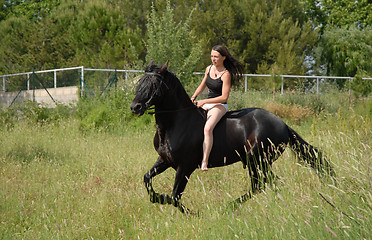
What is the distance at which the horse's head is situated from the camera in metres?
4.41

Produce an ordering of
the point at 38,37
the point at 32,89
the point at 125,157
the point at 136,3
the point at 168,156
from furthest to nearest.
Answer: the point at 136,3
the point at 38,37
the point at 32,89
the point at 125,157
the point at 168,156

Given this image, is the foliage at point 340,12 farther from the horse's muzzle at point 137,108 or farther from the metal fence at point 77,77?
the horse's muzzle at point 137,108

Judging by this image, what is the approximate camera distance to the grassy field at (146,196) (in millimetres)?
3330

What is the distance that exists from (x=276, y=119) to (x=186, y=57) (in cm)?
985

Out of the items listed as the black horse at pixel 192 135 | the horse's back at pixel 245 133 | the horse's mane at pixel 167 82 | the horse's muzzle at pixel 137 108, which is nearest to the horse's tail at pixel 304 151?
the black horse at pixel 192 135

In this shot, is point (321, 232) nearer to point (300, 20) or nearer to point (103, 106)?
point (103, 106)

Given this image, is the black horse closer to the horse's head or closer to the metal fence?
the horse's head

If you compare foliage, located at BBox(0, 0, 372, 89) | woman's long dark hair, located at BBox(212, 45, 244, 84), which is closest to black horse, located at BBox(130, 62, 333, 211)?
woman's long dark hair, located at BBox(212, 45, 244, 84)

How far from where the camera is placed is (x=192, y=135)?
4.96 meters

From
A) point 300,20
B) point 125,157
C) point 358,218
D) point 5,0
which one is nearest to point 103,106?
point 125,157

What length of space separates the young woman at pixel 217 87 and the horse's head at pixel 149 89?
708mm

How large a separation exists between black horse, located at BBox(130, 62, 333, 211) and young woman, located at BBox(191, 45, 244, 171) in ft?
0.36

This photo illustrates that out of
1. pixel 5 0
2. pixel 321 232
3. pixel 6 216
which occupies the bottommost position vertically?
pixel 6 216

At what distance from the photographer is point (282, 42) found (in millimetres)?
29484
